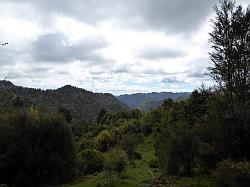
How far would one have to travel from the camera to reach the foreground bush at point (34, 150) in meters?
35.1

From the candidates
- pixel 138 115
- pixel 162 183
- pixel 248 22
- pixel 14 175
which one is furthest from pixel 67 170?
pixel 138 115

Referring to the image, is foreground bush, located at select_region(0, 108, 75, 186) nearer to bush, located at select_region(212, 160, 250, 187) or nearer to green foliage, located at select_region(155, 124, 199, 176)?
green foliage, located at select_region(155, 124, 199, 176)

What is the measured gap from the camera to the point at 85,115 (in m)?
194

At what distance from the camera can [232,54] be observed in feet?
104

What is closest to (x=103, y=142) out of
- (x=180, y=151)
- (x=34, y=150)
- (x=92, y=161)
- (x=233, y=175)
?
(x=92, y=161)

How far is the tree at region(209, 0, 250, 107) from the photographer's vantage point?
3122 cm

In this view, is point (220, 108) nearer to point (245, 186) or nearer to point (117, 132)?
point (245, 186)

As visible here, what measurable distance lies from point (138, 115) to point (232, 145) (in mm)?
110850

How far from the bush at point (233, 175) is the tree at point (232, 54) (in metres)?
10.9

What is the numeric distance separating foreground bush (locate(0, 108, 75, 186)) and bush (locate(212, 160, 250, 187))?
1904 centimetres

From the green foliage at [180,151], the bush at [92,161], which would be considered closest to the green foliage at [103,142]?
the bush at [92,161]

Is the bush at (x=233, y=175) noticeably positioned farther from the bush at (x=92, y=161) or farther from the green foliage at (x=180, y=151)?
the bush at (x=92, y=161)

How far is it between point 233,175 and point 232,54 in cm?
1472

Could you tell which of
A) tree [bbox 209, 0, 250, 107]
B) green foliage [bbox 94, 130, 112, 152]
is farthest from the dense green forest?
green foliage [bbox 94, 130, 112, 152]
